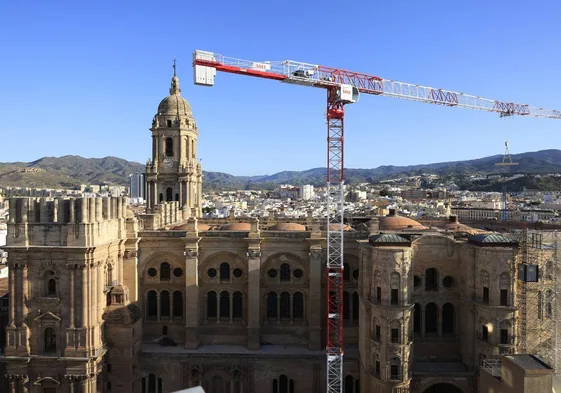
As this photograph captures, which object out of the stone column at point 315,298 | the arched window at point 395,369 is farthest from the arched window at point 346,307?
the arched window at point 395,369

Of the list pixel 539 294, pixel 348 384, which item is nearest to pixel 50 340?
pixel 348 384

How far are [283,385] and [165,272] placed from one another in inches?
550

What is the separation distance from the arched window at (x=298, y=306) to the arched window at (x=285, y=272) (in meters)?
1.62

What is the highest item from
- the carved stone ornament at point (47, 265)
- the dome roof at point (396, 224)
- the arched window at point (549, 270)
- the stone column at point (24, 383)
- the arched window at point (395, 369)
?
the dome roof at point (396, 224)

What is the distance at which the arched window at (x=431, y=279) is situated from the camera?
1399 inches

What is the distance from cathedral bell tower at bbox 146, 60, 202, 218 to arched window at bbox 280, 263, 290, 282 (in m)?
16.6

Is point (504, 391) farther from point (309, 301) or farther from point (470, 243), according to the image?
point (309, 301)

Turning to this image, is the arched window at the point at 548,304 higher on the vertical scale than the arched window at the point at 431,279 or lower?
lower

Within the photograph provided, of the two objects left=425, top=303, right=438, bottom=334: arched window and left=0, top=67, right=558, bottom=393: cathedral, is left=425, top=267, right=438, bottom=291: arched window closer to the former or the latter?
left=0, top=67, right=558, bottom=393: cathedral

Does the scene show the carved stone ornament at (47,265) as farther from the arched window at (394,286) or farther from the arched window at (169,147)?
the arched window at (394,286)

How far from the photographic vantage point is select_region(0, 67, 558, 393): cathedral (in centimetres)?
3231

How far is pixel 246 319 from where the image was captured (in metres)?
40.1

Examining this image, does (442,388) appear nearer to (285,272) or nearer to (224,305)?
(285,272)

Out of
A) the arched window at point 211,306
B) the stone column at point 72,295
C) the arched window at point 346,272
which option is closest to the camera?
the stone column at point 72,295
